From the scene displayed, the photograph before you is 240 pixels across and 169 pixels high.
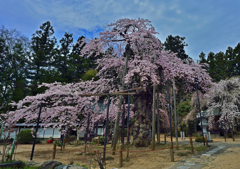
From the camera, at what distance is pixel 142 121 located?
508 inches

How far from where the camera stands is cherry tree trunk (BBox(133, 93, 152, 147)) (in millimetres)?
12352

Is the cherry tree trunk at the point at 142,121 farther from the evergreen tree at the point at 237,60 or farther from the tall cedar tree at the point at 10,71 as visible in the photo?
the evergreen tree at the point at 237,60

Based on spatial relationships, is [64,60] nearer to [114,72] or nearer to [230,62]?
[114,72]

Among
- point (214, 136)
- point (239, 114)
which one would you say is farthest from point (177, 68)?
point (214, 136)

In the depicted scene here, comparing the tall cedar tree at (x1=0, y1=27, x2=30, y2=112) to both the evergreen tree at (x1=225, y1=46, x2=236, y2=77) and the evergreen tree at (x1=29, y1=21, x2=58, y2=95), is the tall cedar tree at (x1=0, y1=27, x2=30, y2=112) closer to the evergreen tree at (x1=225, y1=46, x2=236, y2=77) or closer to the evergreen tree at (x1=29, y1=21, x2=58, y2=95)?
the evergreen tree at (x1=29, y1=21, x2=58, y2=95)

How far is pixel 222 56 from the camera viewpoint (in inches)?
1372

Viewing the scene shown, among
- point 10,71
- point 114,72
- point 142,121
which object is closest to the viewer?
point 142,121

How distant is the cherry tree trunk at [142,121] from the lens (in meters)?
12.4

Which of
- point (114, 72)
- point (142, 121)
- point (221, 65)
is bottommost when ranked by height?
point (142, 121)

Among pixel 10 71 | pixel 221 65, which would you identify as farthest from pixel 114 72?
pixel 221 65

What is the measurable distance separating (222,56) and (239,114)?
2172cm

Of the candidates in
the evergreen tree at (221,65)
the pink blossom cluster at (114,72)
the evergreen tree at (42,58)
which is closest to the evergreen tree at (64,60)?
the evergreen tree at (42,58)

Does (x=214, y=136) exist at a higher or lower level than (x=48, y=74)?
lower

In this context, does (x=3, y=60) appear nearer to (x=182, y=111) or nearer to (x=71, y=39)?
(x=71, y=39)
